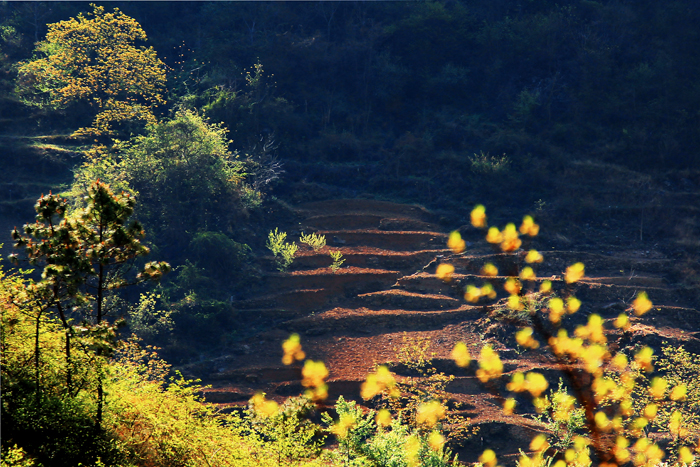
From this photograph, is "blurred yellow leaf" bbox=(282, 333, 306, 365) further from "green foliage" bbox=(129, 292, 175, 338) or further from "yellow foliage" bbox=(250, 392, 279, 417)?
"green foliage" bbox=(129, 292, 175, 338)

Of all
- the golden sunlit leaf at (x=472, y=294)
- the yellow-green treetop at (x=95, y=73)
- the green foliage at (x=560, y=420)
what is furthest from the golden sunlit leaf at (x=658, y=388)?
the yellow-green treetop at (x=95, y=73)

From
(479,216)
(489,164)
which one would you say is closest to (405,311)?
(479,216)

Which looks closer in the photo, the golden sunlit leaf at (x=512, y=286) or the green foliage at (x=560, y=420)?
the green foliage at (x=560, y=420)

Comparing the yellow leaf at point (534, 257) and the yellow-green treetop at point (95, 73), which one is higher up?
the yellow-green treetop at point (95, 73)

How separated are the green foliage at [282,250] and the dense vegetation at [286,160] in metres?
Result: 0.99

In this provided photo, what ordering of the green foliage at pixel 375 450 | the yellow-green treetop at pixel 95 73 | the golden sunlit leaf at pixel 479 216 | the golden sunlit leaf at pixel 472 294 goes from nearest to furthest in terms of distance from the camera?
the green foliage at pixel 375 450
the golden sunlit leaf at pixel 472 294
the golden sunlit leaf at pixel 479 216
the yellow-green treetop at pixel 95 73

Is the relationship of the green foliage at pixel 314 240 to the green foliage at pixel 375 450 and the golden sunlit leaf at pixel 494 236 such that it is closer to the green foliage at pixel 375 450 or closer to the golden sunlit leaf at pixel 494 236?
the golden sunlit leaf at pixel 494 236

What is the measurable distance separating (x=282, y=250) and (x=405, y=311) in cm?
554

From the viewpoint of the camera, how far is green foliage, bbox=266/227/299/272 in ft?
75.4

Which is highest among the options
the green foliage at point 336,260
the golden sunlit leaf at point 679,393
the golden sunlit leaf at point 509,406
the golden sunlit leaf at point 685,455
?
the green foliage at point 336,260

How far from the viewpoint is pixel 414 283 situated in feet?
73.3

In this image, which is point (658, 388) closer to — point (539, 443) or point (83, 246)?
point (539, 443)

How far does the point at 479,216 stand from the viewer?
88.1 ft

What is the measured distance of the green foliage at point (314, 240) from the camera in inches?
933
